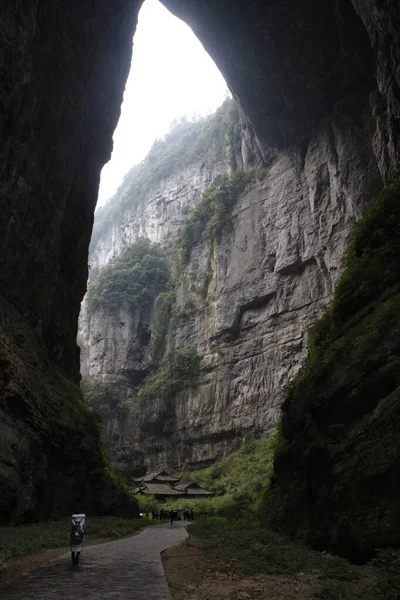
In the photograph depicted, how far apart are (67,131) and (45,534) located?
774 inches

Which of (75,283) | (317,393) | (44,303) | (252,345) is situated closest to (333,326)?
(317,393)

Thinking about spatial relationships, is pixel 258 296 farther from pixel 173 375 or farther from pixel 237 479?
pixel 237 479

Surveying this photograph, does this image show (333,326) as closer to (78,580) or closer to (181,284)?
(78,580)

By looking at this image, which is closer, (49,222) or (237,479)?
(49,222)

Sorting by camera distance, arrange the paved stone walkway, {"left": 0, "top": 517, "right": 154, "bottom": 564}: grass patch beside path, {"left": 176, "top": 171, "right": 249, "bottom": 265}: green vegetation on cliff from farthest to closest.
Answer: {"left": 176, "top": 171, "right": 249, "bottom": 265}: green vegetation on cliff, {"left": 0, "top": 517, "right": 154, "bottom": 564}: grass patch beside path, the paved stone walkway

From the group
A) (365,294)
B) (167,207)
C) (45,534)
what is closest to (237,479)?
(45,534)

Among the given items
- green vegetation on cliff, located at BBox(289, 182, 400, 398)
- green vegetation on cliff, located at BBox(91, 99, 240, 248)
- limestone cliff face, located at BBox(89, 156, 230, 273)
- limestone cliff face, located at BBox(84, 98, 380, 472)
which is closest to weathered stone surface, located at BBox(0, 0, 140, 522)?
green vegetation on cliff, located at BBox(289, 182, 400, 398)

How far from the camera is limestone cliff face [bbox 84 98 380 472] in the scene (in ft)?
122

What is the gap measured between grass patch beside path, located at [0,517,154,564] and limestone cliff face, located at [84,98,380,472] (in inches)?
785

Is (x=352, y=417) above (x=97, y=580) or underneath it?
above

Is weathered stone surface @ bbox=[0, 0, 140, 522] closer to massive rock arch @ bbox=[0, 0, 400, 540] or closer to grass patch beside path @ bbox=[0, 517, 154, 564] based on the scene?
massive rock arch @ bbox=[0, 0, 400, 540]

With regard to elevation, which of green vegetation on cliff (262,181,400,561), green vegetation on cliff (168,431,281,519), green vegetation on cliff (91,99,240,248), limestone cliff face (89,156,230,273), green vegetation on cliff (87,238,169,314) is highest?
green vegetation on cliff (91,99,240,248)

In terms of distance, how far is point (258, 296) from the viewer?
1688 inches

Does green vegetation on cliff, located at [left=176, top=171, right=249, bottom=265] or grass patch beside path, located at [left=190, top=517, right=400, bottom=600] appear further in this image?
green vegetation on cliff, located at [left=176, top=171, right=249, bottom=265]
